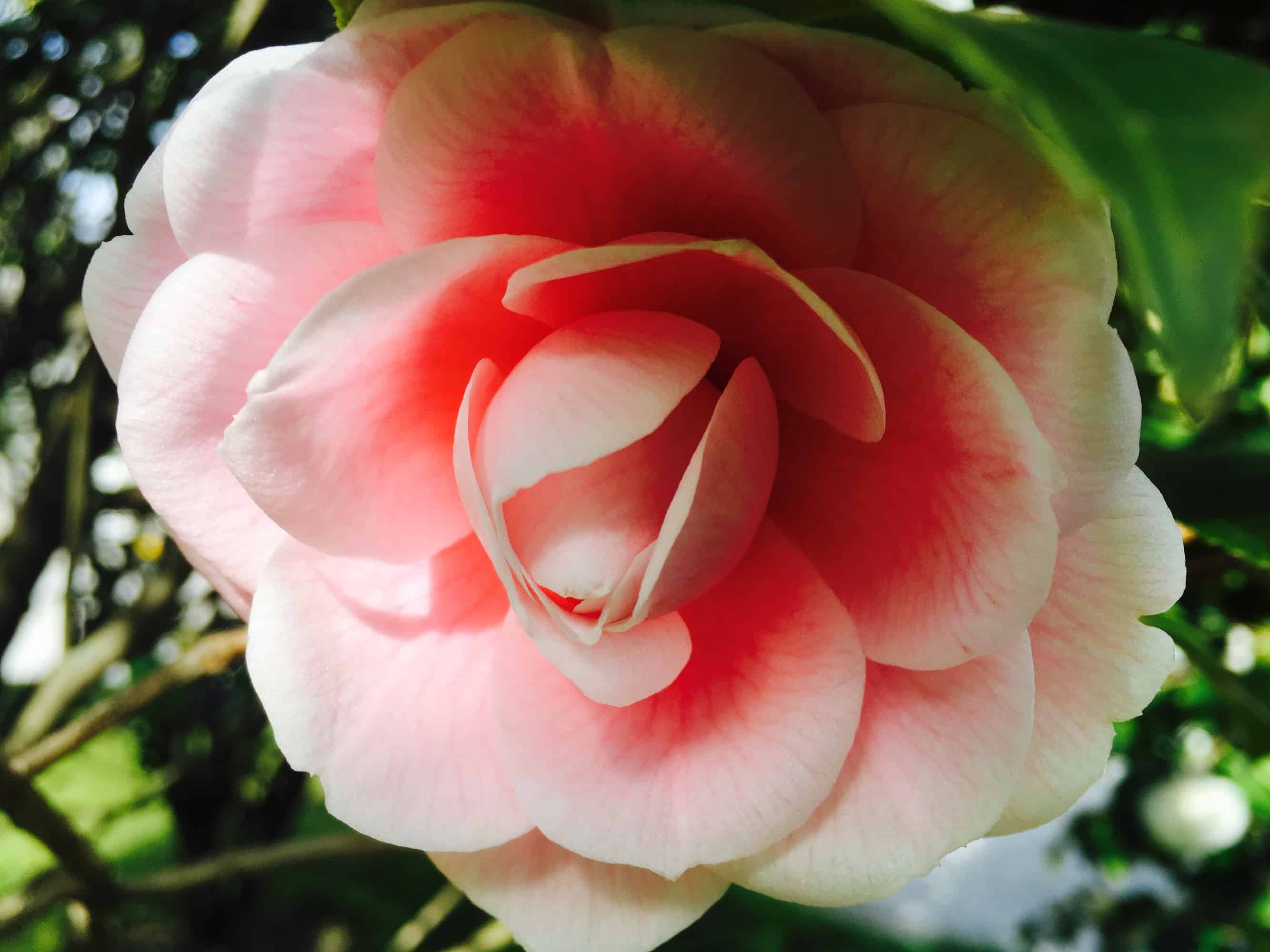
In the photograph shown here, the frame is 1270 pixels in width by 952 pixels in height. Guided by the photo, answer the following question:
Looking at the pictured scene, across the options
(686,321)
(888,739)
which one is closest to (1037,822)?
(888,739)

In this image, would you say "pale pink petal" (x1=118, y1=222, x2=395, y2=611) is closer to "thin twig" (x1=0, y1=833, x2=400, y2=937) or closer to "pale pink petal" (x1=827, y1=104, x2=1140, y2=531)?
"pale pink petal" (x1=827, y1=104, x2=1140, y2=531)

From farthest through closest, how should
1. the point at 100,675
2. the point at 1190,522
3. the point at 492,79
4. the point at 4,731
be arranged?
the point at 4,731, the point at 100,675, the point at 1190,522, the point at 492,79

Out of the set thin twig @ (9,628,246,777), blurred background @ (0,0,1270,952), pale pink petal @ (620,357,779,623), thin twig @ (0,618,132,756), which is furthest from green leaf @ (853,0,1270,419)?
thin twig @ (0,618,132,756)

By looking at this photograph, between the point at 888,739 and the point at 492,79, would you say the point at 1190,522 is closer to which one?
the point at 888,739

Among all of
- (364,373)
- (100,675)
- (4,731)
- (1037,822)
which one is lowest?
(4,731)

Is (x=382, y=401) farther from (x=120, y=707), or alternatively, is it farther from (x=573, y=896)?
(x=120, y=707)

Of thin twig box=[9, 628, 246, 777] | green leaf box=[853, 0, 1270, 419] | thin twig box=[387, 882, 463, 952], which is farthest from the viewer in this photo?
thin twig box=[387, 882, 463, 952]

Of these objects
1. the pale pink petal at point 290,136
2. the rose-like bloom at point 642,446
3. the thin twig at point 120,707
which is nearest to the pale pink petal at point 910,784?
the rose-like bloom at point 642,446
